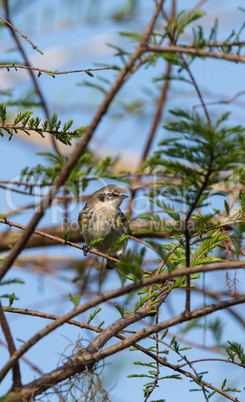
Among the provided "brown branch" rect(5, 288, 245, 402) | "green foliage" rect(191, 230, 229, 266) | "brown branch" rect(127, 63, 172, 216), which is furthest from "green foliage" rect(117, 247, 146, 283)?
"brown branch" rect(127, 63, 172, 216)

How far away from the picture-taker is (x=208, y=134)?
6.32ft

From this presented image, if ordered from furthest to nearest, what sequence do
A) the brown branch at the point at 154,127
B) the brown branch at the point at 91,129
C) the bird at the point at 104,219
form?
the brown branch at the point at 154,127, the bird at the point at 104,219, the brown branch at the point at 91,129

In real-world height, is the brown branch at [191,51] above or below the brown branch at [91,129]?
above

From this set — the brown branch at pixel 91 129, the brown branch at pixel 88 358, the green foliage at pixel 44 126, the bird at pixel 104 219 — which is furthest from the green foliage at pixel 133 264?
the bird at pixel 104 219

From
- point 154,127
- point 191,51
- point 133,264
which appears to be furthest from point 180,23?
point 154,127

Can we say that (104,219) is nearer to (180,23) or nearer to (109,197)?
(109,197)

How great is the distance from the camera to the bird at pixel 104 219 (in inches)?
234

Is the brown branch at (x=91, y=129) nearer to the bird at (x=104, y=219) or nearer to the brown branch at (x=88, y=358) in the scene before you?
the brown branch at (x=88, y=358)

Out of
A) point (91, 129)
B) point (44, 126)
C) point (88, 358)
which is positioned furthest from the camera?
point (44, 126)

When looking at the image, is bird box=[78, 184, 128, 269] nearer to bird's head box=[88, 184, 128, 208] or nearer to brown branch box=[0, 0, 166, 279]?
bird's head box=[88, 184, 128, 208]

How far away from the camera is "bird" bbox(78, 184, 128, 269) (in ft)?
19.5

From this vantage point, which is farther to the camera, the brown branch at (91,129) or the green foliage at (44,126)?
the green foliage at (44,126)

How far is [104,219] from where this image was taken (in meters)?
6.00

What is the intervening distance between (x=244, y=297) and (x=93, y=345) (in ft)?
2.63
